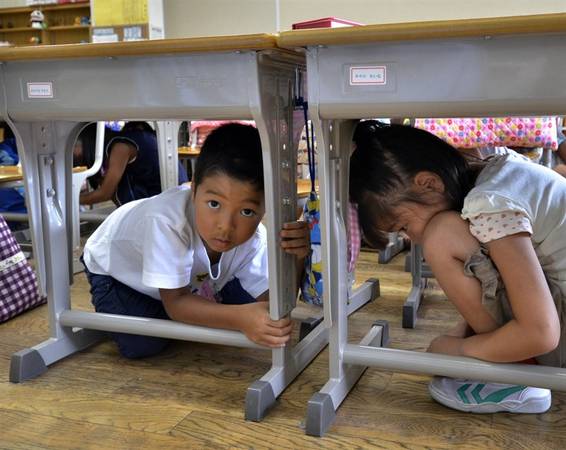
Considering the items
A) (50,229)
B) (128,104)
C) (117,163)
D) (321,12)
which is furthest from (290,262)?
(321,12)

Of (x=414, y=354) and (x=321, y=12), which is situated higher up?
(x=321, y=12)

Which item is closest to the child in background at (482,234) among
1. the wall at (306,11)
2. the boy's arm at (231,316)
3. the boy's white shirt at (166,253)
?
the boy's arm at (231,316)

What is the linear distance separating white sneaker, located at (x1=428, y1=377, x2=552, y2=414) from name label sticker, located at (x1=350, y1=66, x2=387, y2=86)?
24.5 inches

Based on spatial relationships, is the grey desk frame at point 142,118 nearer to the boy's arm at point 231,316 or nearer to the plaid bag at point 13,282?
the boy's arm at point 231,316

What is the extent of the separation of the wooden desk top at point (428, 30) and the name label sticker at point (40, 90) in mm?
508

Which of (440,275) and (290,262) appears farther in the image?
(290,262)

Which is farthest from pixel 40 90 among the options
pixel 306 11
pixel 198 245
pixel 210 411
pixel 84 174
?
pixel 306 11

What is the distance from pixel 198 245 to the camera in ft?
4.64

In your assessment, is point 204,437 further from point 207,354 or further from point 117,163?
point 117,163

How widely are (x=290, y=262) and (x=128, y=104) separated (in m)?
0.45

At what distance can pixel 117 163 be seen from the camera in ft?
9.05

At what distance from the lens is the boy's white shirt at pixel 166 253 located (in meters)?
→ 1.32

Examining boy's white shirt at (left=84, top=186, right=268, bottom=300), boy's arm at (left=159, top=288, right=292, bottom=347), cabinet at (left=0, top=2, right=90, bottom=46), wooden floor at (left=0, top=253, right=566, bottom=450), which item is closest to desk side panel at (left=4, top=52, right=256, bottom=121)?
boy's white shirt at (left=84, top=186, right=268, bottom=300)

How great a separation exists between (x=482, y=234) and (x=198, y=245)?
0.64 m
